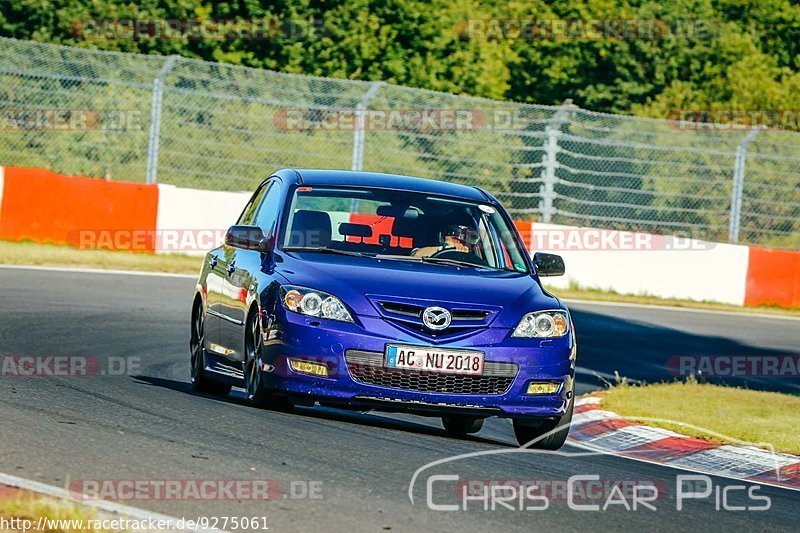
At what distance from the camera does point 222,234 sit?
75.4ft

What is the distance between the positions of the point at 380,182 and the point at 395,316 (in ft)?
6.05

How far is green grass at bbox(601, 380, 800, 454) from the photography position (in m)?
11.1

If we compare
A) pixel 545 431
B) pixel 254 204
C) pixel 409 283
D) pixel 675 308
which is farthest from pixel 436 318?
pixel 675 308

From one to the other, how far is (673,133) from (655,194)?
1.08m

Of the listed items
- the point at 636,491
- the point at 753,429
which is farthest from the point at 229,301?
the point at 753,429

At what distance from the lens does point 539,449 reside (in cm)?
918

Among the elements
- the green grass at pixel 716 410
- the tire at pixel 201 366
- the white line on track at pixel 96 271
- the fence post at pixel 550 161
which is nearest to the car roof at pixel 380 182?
the tire at pixel 201 366

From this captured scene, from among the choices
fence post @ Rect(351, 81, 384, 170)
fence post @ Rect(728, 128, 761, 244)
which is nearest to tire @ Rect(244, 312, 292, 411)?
fence post @ Rect(351, 81, 384, 170)

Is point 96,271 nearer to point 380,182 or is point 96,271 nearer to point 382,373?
point 380,182

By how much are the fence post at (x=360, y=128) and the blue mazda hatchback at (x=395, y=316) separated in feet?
46.8

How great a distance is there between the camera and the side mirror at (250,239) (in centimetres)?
943

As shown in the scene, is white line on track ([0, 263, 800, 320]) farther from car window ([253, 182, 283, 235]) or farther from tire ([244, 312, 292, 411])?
tire ([244, 312, 292, 411])

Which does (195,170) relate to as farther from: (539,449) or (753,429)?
(539,449)

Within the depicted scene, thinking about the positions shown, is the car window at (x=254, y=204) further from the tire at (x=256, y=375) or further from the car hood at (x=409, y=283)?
the tire at (x=256, y=375)
